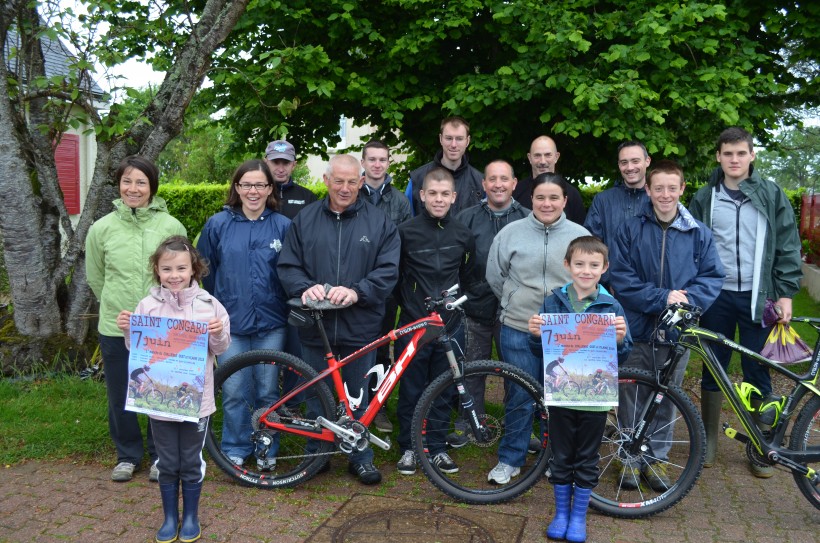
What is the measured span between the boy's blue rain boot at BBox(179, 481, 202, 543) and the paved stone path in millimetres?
87

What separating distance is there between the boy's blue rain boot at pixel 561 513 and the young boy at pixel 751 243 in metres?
1.61

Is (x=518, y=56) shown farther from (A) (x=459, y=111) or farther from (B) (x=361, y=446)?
(B) (x=361, y=446)

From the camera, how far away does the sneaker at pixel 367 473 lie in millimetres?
4742

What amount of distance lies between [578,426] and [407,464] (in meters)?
1.35

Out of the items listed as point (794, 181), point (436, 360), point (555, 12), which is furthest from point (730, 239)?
point (794, 181)

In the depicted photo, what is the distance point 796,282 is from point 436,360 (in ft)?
8.10

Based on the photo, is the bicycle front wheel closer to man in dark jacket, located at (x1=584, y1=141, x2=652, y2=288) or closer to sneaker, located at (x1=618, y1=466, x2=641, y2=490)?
sneaker, located at (x1=618, y1=466, x2=641, y2=490)

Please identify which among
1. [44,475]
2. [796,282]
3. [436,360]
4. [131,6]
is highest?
[131,6]

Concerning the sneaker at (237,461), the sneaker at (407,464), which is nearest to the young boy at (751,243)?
the sneaker at (407,464)

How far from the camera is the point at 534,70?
802 centimetres

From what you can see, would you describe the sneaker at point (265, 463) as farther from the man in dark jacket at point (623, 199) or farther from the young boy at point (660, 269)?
the man in dark jacket at point (623, 199)

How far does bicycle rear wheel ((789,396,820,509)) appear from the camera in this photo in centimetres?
433

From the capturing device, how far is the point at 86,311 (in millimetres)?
6844

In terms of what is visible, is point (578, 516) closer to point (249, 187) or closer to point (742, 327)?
point (742, 327)
